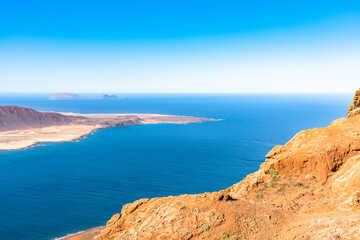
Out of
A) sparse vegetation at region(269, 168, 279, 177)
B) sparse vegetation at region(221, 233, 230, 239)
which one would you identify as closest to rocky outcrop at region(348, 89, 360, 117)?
sparse vegetation at region(269, 168, 279, 177)

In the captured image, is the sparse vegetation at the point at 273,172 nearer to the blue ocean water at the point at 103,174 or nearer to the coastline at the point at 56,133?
the blue ocean water at the point at 103,174

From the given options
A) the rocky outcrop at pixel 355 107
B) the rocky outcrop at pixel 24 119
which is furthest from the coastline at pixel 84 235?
the rocky outcrop at pixel 24 119

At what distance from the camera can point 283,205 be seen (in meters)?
22.0

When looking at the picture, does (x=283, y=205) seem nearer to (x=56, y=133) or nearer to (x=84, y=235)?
(x=84, y=235)

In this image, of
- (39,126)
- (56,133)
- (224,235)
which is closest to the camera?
(224,235)

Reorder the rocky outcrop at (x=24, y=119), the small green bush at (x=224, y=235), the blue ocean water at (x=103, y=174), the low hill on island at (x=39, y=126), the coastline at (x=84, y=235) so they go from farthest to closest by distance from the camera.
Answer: the rocky outcrop at (x=24, y=119)
the low hill on island at (x=39, y=126)
the blue ocean water at (x=103, y=174)
the coastline at (x=84, y=235)
the small green bush at (x=224, y=235)

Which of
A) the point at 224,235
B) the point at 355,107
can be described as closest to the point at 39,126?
the point at 355,107

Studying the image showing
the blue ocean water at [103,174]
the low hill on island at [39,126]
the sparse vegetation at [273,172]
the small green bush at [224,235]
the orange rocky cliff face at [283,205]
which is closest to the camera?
the orange rocky cliff face at [283,205]

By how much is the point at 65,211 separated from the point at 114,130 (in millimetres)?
115787

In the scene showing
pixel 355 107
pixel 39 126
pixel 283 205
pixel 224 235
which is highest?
pixel 355 107

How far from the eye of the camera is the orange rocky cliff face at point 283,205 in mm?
17281

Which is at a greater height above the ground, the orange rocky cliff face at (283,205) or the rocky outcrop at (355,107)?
the rocky outcrop at (355,107)

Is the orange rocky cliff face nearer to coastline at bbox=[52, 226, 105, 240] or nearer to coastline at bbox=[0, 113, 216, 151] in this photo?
coastline at bbox=[52, 226, 105, 240]

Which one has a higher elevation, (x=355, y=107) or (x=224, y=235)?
(x=355, y=107)
